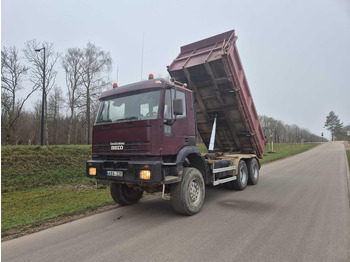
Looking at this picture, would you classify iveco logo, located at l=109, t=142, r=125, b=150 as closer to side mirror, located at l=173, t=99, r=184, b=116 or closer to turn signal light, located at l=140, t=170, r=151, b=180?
turn signal light, located at l=140, t=170, r=151, b=180

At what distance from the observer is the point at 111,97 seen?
4965 mm

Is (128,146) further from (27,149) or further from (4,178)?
(27,149)

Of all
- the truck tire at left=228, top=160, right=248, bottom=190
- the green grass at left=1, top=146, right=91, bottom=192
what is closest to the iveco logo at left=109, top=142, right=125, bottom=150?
the truck tire at left=228, top=160, right=248, bottom=190

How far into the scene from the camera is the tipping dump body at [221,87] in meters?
6.10

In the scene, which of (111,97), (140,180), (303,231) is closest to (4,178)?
(111,97)

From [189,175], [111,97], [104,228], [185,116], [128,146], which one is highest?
[111,97]

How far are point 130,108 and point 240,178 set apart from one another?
4445mm

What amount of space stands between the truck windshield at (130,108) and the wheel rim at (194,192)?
1.79 meters

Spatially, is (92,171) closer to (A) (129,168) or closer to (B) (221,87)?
(A) (129,168)

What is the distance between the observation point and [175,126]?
4660 mm

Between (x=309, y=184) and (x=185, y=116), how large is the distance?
5.96 m

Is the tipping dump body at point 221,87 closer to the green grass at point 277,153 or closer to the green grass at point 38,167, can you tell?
the green grass at point 38,167

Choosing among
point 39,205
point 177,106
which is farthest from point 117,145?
point 39,205

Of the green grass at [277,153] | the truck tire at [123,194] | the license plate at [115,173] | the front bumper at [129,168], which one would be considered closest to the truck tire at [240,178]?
the truck tire at [123,194]
